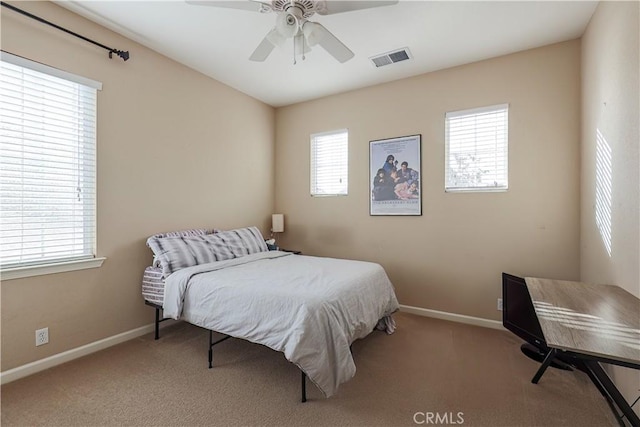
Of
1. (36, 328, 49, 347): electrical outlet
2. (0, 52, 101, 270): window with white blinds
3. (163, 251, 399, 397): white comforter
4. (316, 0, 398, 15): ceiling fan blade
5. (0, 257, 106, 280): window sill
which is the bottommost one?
(36, 328, 49, 347): electrical outlet

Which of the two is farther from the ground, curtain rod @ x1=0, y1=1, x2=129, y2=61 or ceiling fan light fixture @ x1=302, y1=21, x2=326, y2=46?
curtain rod @ x1=0, y1=1, x2=129, y2=61

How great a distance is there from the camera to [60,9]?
237 centimetres

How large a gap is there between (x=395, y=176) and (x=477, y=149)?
937 mm

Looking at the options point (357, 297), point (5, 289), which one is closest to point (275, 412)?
point (357, 297)

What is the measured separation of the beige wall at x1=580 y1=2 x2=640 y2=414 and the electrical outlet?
13.0 ft

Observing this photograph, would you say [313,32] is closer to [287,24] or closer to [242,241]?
[287,24]

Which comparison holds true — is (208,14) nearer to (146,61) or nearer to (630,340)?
(146,61)

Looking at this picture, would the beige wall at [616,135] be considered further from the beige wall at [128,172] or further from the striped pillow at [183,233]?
the beige wall at [128,172]

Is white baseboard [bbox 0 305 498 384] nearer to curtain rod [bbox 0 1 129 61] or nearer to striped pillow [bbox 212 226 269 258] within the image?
striped pillow [bbox 212 226 269 258]

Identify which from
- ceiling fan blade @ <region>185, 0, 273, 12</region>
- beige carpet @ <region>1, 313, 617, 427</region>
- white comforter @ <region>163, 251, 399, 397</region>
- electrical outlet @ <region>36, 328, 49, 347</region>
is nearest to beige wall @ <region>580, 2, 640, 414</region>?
beige carpet @ <region>1, 313, 617, 427</region>

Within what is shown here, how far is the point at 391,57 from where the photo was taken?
3.10 m

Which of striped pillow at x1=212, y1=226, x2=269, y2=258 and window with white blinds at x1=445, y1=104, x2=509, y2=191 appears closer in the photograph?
window with white blinds at x1=445, y1=104, x2=509, y2=191

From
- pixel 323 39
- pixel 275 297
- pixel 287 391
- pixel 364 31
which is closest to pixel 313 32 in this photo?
pixel 323 39

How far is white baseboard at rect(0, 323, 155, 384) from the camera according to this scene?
2127 millimetres
